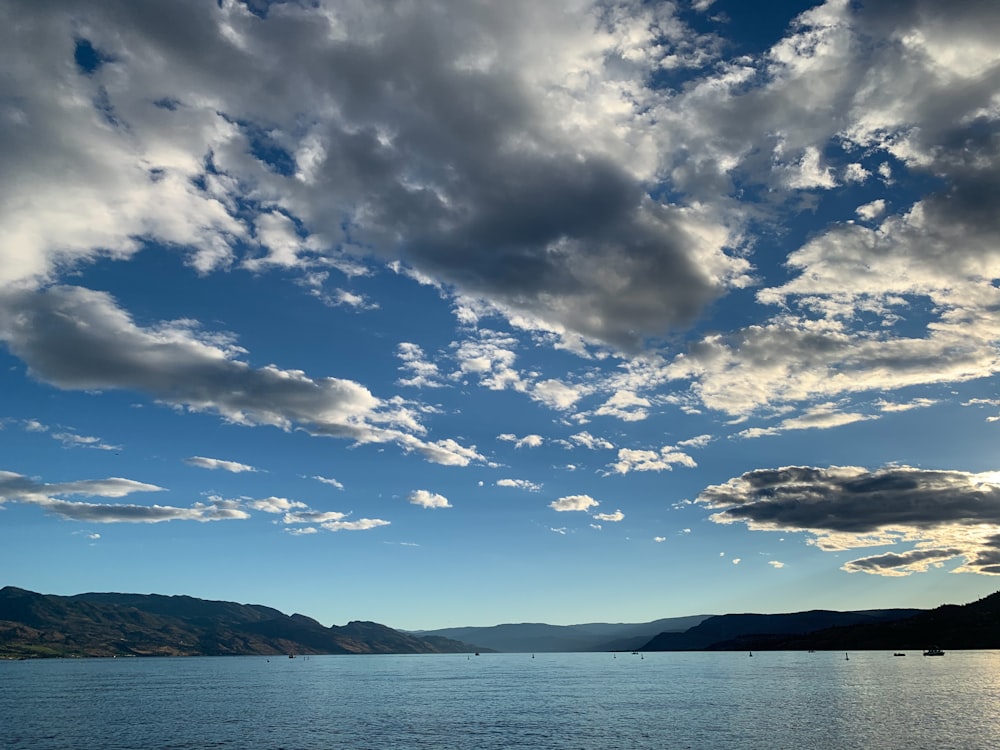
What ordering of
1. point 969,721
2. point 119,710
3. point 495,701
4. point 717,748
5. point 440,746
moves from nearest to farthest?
point 717,748 < point 440,746 < point 969,721 < point 119,710 < point 495,701

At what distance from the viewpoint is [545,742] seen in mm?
110375

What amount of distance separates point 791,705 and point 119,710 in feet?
568

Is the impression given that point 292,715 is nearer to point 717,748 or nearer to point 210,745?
point 210,745

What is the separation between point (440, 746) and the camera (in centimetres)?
10862

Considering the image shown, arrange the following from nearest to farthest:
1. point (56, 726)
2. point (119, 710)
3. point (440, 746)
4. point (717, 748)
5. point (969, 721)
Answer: point (717, 748)
point (440, 746)
point (969, 721)
point (56, 726)
point (119, 710)

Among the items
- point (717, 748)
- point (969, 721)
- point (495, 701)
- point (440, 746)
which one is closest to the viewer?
point (717, 748)

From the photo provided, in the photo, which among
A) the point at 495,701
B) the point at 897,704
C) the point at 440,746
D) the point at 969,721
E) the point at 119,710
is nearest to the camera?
the point at 440,746

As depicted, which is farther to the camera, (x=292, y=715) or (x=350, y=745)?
(x=292, y=715)

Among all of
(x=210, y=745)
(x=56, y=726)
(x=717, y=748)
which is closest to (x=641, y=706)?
(x=717, y=748)

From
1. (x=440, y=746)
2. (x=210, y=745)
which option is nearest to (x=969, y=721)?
(x=440, y=746)

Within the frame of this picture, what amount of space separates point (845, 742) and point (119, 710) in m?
174

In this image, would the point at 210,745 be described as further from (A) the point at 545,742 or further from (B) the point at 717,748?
(B) the point at 717,748

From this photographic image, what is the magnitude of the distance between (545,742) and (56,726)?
109709mm

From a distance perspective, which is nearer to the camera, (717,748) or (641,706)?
(717,748)
